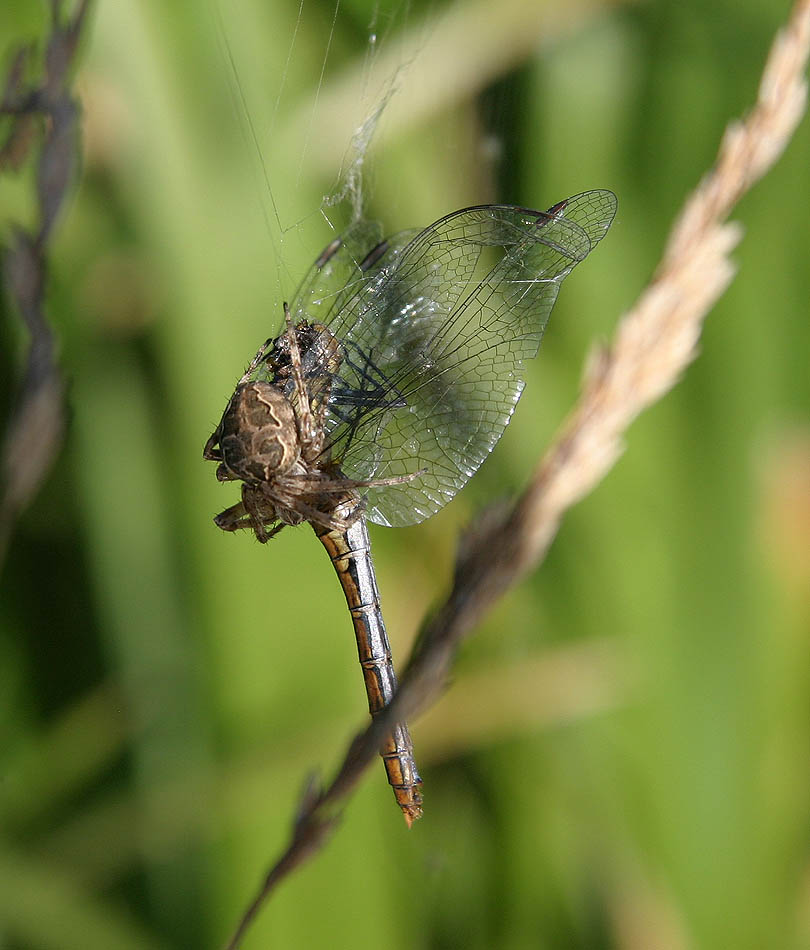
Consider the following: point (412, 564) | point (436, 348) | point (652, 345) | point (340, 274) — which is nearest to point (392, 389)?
point (436, 348)

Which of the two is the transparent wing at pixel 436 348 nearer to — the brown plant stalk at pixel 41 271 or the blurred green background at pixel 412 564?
the brown plant stalk at pixel 41 271

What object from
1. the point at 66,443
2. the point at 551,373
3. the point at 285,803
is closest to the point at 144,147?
the point at 66,443

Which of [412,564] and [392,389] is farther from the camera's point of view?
[412,564]

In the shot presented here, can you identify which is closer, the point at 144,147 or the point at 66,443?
the point at 144,147

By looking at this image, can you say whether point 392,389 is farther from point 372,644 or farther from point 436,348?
point 372,644

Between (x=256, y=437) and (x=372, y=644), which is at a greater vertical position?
(x=256, y=437)

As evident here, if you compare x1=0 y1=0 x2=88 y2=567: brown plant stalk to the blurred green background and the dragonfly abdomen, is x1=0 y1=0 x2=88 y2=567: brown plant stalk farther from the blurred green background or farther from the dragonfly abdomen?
the blurred green background

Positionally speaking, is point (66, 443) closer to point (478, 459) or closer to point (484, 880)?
point (478, 459)
